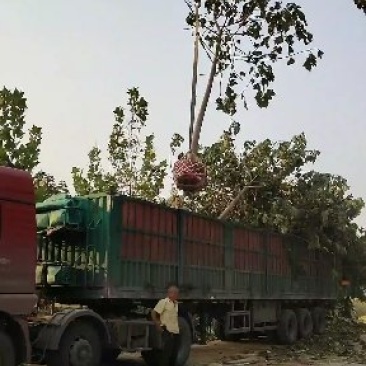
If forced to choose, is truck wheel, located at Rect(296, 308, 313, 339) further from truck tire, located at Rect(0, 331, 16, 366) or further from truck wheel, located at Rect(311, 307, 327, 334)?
truck tire, located at Rect(0, 331, 16, 366)

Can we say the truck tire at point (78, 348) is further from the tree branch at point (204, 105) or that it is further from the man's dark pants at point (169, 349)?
the tree branch at point (204, 105)

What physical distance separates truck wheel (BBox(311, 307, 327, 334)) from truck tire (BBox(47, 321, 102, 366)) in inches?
400

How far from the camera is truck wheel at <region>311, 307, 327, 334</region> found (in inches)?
703

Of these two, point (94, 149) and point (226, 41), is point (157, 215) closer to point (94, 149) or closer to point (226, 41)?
point (226, 41)

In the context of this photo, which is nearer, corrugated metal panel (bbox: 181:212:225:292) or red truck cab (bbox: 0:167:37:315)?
red truck cab (bbox: 0:167:37:315)

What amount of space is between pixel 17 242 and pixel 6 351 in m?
1.30

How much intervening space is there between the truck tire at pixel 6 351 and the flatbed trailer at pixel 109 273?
19 millimetres

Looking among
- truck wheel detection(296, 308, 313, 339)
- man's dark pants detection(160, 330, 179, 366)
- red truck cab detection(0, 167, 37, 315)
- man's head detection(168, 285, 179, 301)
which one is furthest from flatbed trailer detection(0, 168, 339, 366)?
truck wheel detection(296, 308, 313, 339)

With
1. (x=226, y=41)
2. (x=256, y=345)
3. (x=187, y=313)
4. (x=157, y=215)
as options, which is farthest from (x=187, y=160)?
(x=256, y=345)

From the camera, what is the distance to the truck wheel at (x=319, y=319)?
1784 cm

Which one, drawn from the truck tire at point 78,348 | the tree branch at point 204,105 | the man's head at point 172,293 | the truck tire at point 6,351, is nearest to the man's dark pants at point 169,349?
the man's head at point 172,293

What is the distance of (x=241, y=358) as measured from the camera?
41.0 feet

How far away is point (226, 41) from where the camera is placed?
14.6 metres

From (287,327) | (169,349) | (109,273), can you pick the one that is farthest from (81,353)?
(287,327)
